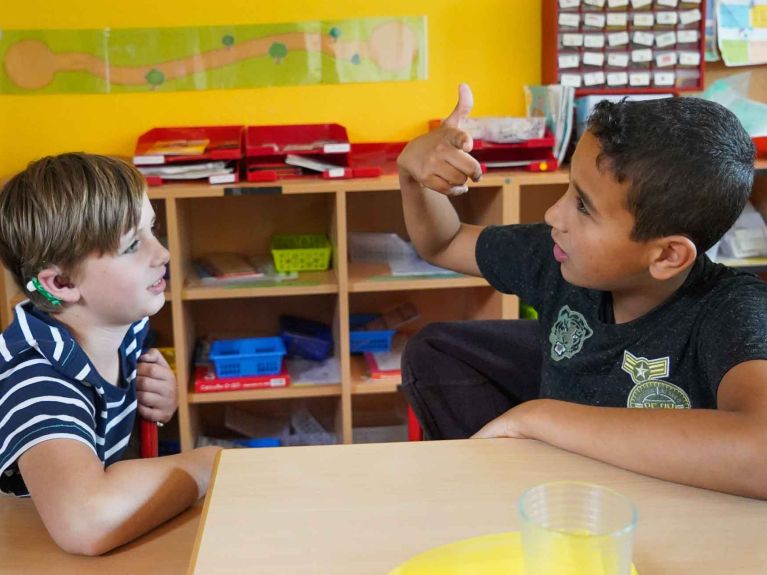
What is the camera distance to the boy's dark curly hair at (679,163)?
43.7 inches

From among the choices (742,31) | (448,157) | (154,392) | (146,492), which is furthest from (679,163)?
(742,31)

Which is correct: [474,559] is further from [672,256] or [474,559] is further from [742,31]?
[742,31]

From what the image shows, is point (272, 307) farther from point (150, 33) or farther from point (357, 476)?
point (357, 476)

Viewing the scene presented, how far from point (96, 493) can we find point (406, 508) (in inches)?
14.8

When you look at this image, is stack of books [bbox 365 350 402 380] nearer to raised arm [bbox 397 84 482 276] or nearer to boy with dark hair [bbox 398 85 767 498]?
raised arm [bbox 397 84 482 276]

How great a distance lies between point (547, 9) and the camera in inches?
102

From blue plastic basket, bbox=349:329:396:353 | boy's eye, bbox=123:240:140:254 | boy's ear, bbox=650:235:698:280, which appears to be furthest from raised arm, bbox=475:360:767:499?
blue plastic basket, bbox=349:329:396:353

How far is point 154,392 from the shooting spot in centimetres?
142

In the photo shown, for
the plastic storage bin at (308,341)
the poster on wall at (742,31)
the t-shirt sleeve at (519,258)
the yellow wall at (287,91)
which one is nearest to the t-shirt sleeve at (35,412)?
the t-shirt sleeve at (519,258)

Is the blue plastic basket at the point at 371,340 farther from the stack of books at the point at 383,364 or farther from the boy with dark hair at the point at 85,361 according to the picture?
the boy with dark hair at the point at 85,361

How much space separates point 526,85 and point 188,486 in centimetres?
193

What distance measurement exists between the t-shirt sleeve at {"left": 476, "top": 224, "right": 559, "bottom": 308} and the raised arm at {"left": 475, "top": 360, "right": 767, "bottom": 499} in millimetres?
472

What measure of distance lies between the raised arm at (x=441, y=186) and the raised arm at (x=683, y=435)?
45 centimetres

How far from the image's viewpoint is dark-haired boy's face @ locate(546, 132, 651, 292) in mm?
1163
